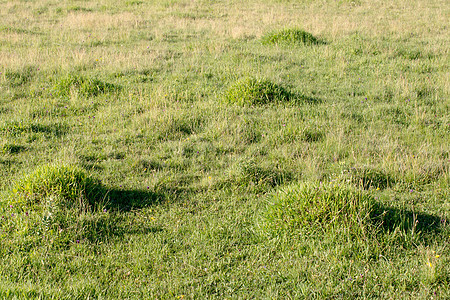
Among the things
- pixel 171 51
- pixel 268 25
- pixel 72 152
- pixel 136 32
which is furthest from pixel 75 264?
pixel 268 25

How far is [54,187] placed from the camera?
14.0ft

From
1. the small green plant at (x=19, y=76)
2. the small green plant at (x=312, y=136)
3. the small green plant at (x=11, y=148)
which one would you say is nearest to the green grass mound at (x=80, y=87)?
the small green plant at (x=19, y=76)

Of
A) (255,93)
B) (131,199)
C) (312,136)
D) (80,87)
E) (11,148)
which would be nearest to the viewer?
(131,199)

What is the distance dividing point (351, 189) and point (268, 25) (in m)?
11.0

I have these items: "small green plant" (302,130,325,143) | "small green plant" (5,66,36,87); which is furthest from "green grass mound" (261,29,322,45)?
"small green plant" (5,66,36,87)

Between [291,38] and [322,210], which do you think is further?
[291,38]

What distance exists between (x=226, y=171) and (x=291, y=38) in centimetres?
730

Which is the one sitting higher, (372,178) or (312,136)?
(312,136)

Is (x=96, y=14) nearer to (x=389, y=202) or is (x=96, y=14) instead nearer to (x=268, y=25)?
(x=268, y=25)

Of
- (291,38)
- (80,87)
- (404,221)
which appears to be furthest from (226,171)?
(291,38)

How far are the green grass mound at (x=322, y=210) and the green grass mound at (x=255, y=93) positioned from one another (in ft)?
10.9

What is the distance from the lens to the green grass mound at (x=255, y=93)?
7172 mm

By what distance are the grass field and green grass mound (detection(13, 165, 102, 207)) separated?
2 centimetres

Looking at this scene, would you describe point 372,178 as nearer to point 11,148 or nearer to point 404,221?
point 404,221
